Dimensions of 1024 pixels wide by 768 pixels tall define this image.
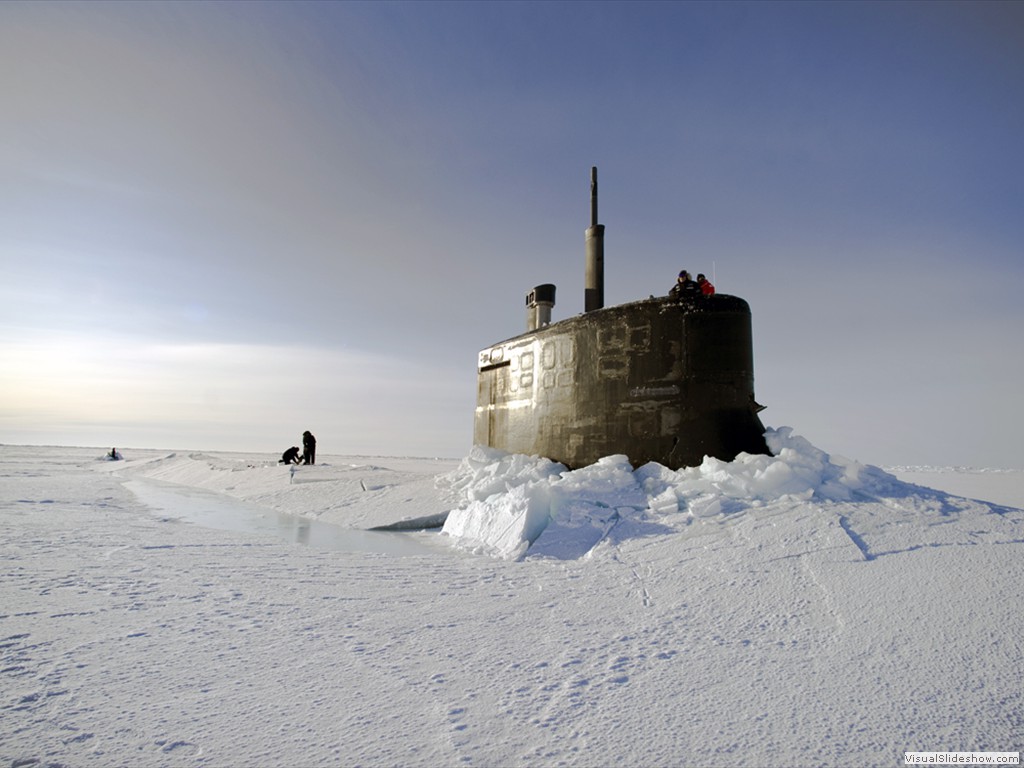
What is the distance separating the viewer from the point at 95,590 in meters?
3.85

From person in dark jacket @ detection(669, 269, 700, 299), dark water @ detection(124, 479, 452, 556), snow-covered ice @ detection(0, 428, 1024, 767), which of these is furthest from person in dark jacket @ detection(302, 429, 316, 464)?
person in dark jacket @ detection(669, 269, 700, 299)

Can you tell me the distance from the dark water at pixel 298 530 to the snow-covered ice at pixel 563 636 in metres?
0.30

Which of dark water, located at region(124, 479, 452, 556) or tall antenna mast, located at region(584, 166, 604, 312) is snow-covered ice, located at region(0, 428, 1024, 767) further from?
tall antenna mast, located at region(584, 166, 604, 312)

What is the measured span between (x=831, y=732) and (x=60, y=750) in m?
2.81

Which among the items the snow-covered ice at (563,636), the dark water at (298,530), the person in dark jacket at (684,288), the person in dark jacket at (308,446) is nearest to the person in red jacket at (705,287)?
the person in dark jacket at (684,288)

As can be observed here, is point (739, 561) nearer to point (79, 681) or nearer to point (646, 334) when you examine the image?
point (646, 334)

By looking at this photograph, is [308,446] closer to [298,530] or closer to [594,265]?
[298,530]

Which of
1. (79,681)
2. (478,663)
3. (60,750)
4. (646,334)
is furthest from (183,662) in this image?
(646,334)

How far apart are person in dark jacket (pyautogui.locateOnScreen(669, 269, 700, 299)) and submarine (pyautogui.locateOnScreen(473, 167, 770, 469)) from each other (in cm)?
7

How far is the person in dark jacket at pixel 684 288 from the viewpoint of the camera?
6.61 meters

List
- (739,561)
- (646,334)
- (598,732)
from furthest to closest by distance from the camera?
(646,334), (739,561), (598,732)

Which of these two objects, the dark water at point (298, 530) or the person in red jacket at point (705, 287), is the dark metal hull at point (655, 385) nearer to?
the person in red jacket at point (705, 287)

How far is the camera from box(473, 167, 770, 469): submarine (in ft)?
21.2

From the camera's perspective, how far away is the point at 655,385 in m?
6.66
